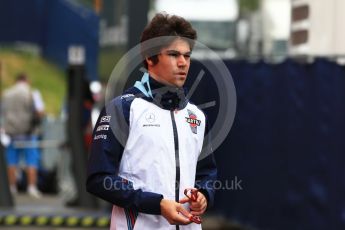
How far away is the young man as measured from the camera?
4.93 metres

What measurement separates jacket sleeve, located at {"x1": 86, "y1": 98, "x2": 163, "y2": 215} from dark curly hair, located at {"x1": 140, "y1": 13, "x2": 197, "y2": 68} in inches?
11.3

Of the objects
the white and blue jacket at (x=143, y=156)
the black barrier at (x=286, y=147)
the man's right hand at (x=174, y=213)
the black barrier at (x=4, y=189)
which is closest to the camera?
the man's right hand at (x=174, y=213)

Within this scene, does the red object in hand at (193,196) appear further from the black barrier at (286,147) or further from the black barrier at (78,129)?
the black barrier at (78,129)

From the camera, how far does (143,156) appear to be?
4969 millimetres

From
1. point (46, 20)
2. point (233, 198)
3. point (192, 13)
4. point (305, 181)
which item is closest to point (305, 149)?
point (305, 181)

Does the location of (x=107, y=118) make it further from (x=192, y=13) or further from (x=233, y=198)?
(x=192, y=13)

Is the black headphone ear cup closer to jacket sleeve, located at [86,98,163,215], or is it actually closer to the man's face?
the man's face

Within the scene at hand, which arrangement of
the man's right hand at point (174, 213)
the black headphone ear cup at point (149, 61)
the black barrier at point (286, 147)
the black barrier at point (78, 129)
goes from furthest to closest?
1. the black barrier at point (78, 129)
2. the black barrier at point (286, 147)
3. the black headphone ear cup at point (149, 61)
4. the man's right hand at point (174, 213)

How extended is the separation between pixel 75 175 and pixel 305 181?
5.32m

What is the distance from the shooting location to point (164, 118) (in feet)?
16.5

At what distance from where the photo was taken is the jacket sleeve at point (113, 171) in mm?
→ 4902

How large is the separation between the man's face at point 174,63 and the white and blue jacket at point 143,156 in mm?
44

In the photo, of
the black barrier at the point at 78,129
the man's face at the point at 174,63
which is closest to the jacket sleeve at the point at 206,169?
the man's face at the point at 174,63

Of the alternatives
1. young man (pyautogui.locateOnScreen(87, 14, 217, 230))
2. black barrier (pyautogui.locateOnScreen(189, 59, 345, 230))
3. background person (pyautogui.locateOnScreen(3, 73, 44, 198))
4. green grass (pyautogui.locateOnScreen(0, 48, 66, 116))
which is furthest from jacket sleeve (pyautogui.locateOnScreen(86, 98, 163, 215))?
green grass (pyautogui.locateOnScreen(0, 48, 66, 116))
